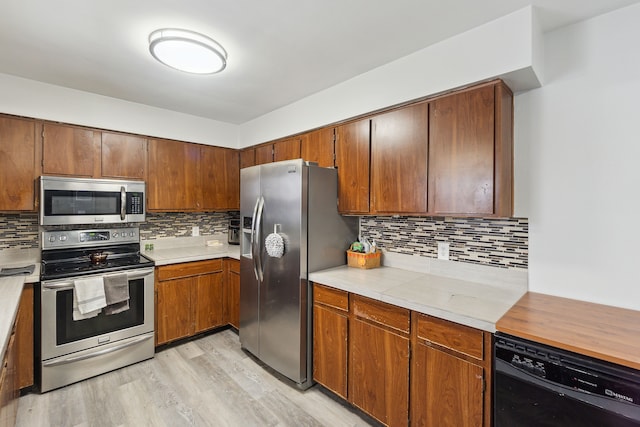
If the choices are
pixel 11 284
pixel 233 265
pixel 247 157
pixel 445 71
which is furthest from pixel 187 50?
pixel 233 265

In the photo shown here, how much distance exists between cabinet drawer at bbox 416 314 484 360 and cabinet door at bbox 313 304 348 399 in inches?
22.9

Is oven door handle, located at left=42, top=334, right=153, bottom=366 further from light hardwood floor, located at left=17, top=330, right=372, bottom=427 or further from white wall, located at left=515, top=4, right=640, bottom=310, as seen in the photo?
white wall, located at left=515, top=4, right=640, bottom=310

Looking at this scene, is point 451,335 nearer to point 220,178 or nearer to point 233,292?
point 233,292

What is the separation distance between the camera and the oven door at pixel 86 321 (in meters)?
2.21

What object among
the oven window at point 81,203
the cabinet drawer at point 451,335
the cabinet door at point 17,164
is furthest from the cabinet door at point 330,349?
the cabinet door at point 17,164

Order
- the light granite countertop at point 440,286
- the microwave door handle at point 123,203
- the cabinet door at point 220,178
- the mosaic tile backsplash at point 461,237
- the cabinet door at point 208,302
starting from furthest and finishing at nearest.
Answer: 1. the cabinet door at point 220,178
2. the cabinet door at point 208,302
3. the microwave door handle at point 123,203
4. the mosaic tile backsplash at point 461,237
5. the light granite countertop at point 440,286

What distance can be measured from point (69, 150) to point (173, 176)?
2.87 ft

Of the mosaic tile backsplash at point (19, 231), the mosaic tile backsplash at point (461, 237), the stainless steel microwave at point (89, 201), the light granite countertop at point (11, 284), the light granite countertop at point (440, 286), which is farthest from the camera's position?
the mosaic tile backsplash at point (19, 231)

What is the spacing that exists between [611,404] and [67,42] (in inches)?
130

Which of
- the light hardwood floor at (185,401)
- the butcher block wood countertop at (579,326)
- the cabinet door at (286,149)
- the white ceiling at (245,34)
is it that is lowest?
the light hardwood floor at (185,401)

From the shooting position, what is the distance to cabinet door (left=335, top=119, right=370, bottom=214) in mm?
2309

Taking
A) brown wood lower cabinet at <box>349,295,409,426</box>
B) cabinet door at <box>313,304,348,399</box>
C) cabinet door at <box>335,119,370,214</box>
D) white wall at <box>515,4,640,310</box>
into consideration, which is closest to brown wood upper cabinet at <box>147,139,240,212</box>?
cabinet door at <box>335,119,370,214</box>

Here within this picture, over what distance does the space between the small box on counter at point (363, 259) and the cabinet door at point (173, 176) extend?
1.93 metres

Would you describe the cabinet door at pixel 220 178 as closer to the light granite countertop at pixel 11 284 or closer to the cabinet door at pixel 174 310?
the cabinet door at pixel 174 310
